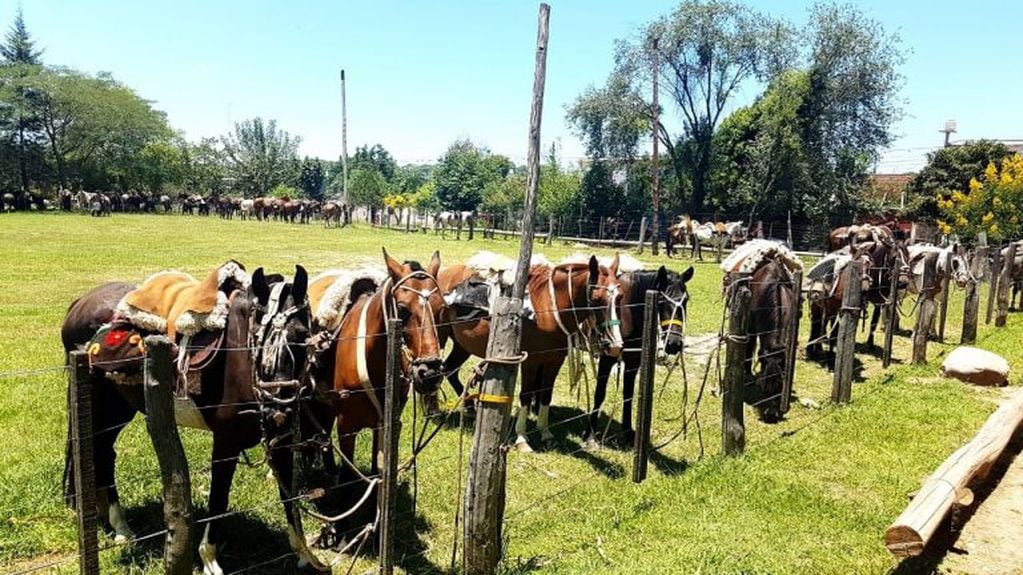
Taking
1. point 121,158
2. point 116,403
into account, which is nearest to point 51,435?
point 116,403

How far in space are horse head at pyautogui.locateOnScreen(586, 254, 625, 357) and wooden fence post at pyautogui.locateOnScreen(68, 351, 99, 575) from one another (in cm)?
415

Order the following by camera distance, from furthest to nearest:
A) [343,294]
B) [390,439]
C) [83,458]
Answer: [343,294], [390,439], [83,458]

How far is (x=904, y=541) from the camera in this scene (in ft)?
11.3

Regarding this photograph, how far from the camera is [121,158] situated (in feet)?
163

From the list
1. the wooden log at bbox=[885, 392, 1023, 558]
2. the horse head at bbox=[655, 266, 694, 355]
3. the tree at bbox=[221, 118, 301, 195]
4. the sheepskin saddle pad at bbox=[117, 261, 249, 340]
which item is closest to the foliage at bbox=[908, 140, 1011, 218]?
the wooden log at bbox=[885, 392, 1023, 558]

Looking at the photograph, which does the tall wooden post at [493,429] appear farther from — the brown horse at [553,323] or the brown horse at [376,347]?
the brown horse at [553,323]

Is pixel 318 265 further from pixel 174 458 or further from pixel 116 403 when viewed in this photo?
pixel 174 458

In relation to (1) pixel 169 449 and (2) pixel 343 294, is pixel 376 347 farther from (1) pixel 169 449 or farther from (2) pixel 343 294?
(1) pixel 169 449

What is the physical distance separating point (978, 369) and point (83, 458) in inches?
385

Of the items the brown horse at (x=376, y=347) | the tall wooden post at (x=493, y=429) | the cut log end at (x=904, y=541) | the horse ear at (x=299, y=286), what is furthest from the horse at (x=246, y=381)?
the cut log end at (x=904, y=541)

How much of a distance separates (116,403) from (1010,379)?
33.8ft

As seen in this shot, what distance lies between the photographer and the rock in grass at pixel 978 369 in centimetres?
833

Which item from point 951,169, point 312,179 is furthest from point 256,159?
point 951,169

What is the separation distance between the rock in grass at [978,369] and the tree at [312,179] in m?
65.7
